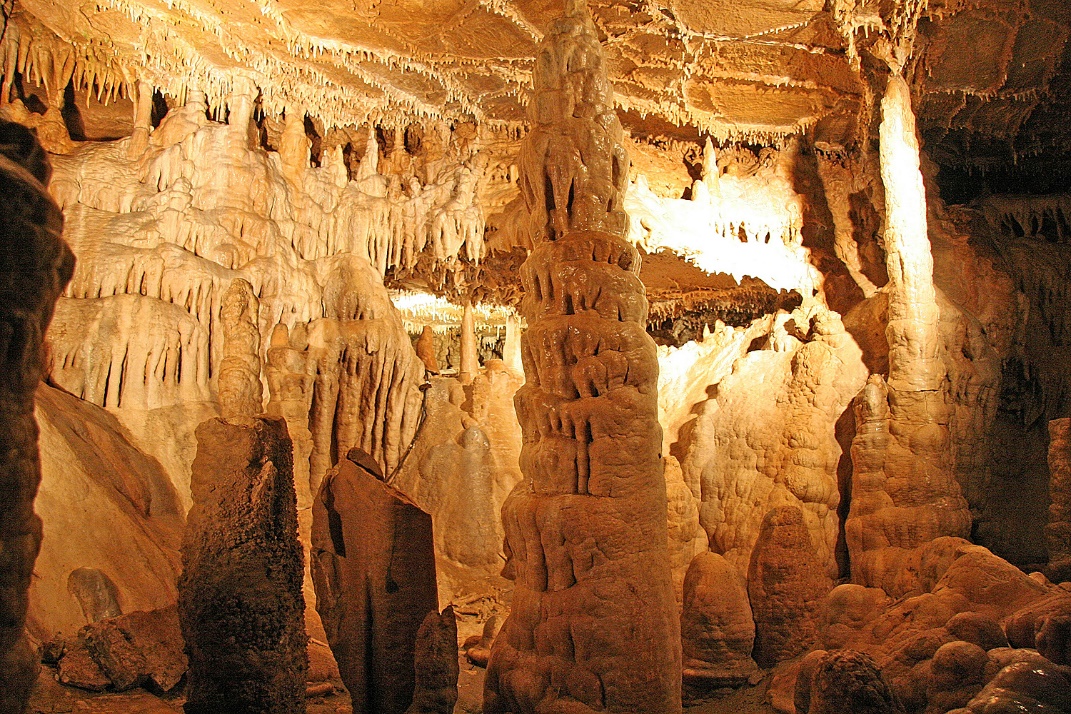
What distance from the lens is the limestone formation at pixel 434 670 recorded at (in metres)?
4.39

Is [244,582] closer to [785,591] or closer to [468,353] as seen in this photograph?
[785,591]

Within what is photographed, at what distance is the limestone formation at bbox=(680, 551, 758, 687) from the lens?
648 cm

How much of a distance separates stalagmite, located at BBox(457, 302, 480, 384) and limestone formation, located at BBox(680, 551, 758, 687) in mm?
6113

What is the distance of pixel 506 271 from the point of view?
13680 millimetres

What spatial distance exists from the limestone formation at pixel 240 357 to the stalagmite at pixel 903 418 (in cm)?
701

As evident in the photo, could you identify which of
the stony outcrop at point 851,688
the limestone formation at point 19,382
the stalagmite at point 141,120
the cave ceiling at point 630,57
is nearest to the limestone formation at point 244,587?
the limestone formation at point 19,382

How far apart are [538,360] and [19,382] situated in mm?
3783

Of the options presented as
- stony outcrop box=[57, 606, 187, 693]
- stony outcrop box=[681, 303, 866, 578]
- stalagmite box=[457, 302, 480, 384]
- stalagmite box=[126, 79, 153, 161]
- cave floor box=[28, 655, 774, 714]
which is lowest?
cave floor box=[28, 655, 774, 714]

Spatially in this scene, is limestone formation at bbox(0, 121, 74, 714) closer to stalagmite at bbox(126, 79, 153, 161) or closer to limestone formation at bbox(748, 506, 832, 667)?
limestone formation at bbox(748, 506, 832, 667)

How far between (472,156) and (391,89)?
1.68 meters

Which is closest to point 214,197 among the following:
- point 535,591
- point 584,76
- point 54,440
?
point 54,440

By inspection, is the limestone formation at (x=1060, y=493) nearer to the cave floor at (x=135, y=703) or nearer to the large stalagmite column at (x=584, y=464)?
the cave floor at (x=135, y=703)

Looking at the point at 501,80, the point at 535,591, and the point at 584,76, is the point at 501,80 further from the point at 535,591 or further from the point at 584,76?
the point at 535,591

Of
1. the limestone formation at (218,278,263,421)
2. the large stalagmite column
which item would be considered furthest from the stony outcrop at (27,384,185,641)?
the large stalagmite column
